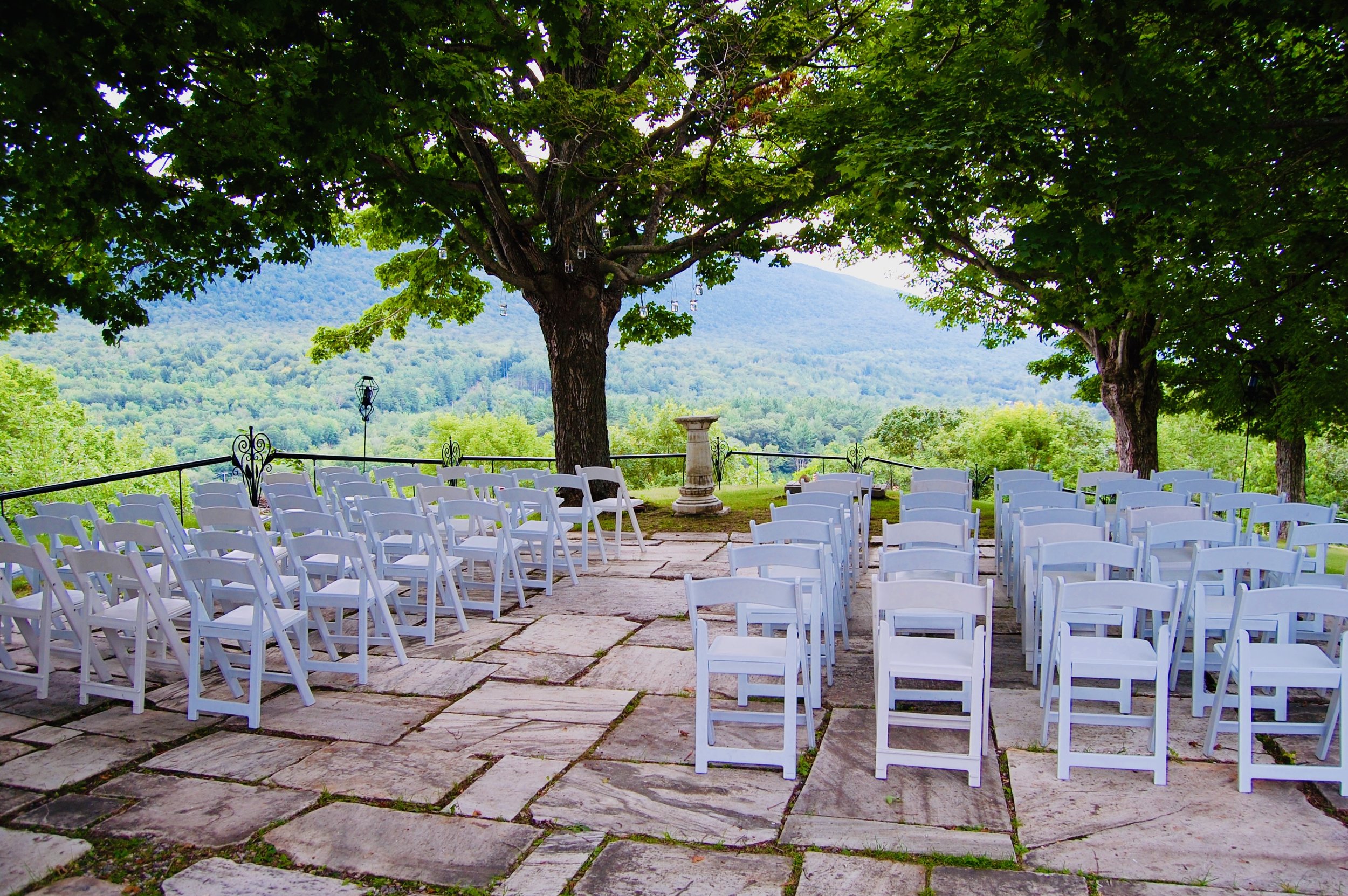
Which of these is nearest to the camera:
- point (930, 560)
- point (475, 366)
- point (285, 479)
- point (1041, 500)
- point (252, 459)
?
point (930, 560)

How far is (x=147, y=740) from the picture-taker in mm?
4387

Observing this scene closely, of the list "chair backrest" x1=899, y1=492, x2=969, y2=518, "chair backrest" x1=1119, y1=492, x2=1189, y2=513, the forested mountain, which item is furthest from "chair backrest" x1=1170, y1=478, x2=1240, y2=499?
the forested mountain

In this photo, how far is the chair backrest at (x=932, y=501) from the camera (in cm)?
672

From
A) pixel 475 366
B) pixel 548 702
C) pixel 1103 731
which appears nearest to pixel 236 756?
pixel 548 702

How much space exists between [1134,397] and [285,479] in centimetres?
1245

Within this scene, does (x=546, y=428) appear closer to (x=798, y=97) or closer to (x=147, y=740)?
(x=798, y=97)

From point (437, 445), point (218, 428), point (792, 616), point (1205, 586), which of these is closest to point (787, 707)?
point (792, 616)

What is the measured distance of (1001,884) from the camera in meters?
3.02

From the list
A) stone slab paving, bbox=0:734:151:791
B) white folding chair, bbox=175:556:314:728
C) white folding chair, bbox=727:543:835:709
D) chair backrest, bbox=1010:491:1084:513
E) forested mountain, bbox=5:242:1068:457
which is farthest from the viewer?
forested mountain, bbox=5:242:1068:457

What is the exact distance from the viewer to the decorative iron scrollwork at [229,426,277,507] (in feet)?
38.2

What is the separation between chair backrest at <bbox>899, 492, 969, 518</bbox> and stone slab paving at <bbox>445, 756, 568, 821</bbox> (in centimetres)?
354

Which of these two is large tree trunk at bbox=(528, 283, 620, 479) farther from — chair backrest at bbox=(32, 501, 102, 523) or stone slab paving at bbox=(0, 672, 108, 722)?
stone slab paving at bbox=(0, 672, 108, 722)

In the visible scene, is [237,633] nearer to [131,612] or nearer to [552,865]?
[131,612]

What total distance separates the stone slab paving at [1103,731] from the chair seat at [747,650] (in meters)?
1.15
